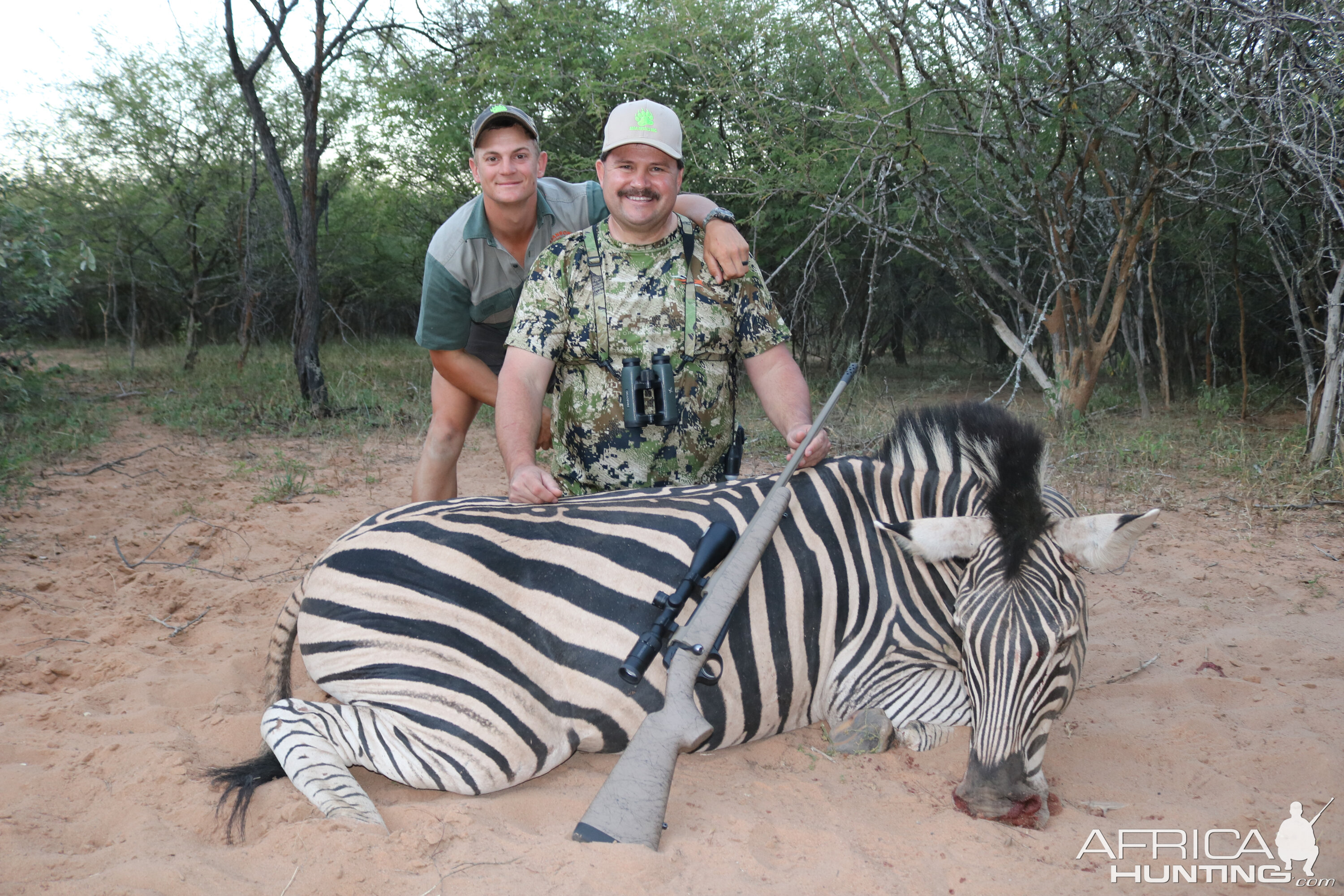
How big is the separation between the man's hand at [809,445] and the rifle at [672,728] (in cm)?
30

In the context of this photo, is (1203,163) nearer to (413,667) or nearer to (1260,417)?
(1260,417)

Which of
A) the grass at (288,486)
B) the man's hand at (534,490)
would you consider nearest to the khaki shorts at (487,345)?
the man's hand at (534,490)

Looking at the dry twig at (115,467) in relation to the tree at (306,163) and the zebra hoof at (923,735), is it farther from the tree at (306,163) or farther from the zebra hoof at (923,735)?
the zebra hoof at (923,735)

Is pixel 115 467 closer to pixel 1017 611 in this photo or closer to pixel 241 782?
pixel 241 782

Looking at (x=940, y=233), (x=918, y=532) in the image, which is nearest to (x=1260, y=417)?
(x=940, y=233)

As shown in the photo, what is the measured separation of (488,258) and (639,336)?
3.64 feet

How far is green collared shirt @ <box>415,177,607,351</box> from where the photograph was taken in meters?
4.27

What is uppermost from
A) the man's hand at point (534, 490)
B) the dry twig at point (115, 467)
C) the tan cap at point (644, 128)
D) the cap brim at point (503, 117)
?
the cap brim at point (503, 117)

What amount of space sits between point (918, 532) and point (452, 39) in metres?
9.61

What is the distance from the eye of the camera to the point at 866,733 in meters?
2.88

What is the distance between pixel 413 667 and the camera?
2619 millimetres

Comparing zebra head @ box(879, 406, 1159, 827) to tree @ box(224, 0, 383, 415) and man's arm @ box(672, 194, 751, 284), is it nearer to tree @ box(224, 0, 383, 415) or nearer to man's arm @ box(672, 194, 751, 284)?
man's arm @ box(672, 194, 751, 284)

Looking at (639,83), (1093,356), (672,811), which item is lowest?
(672,811)

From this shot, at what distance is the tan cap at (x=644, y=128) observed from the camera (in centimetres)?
341
